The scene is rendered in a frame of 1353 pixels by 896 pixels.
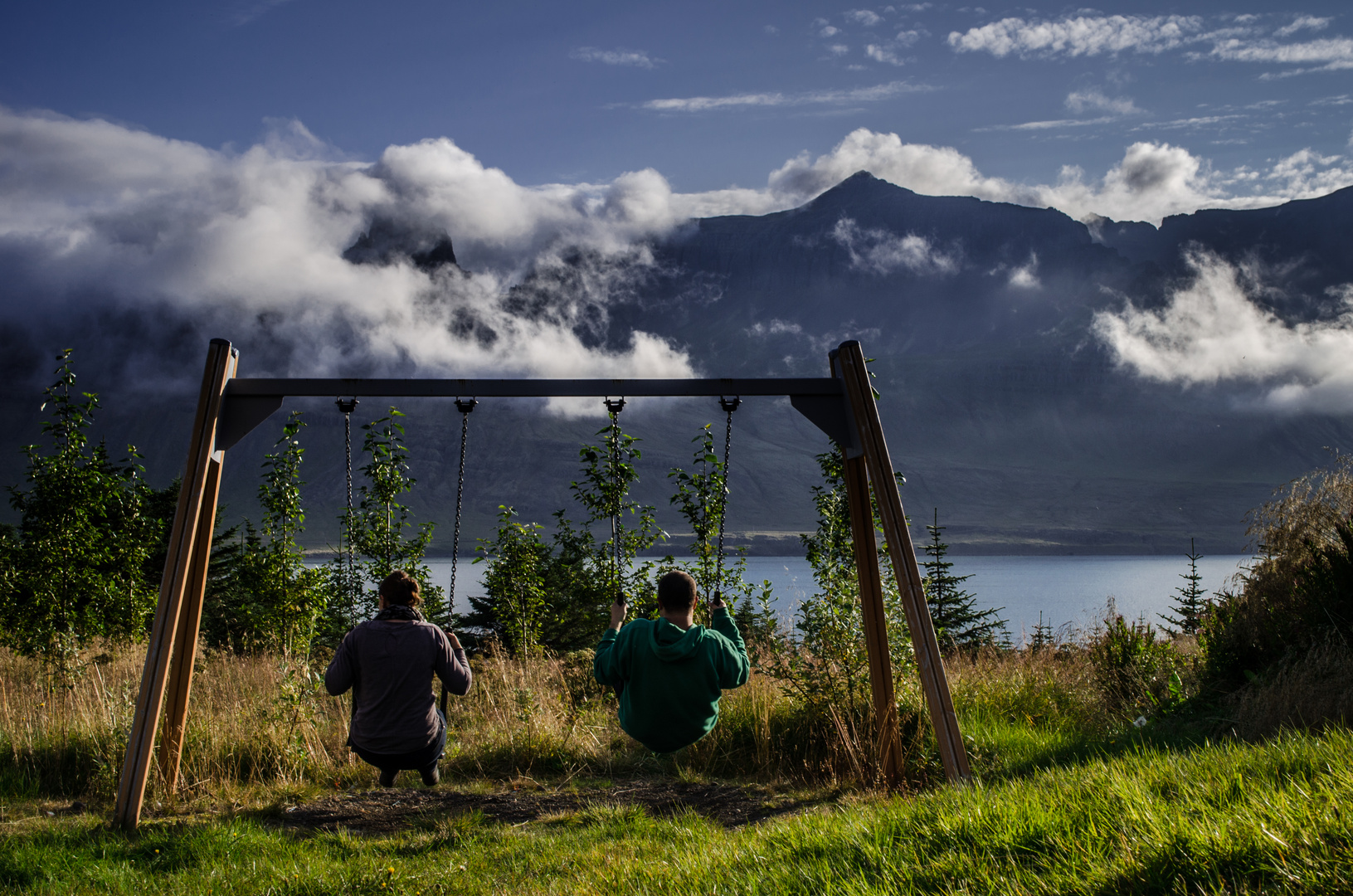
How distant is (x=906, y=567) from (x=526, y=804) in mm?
3276

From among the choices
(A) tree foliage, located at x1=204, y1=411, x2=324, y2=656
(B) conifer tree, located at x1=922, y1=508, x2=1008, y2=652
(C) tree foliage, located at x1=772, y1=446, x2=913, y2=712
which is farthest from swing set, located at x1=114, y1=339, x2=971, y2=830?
(B) conifer tree, located at x1=922, y1=508, x2=1008, y2=652

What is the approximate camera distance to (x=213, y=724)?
279 inches

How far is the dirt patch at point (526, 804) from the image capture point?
6.03 meters

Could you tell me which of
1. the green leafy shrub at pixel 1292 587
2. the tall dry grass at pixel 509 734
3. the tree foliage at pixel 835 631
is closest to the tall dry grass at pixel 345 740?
the tall dry grass at pixel 509 734

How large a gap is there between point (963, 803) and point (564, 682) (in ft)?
19.8

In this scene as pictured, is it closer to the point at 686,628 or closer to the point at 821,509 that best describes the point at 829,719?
the point at 821,509

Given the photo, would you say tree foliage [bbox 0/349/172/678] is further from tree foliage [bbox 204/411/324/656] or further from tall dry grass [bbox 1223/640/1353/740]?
tall dry grass [bbox 1223/640/1353/740]

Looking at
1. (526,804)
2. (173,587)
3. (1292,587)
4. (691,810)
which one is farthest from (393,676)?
(1292,587)

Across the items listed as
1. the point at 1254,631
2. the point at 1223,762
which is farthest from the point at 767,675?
the point at 1223,762

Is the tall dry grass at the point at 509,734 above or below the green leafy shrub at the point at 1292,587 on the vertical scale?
below

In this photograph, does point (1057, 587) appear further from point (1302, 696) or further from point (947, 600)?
point (1302, 696)

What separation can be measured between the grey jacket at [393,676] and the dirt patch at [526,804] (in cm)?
67

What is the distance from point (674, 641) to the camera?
513 cm

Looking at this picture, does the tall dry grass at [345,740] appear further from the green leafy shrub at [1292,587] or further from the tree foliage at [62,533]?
the green leafy shrub at [1292,587]
